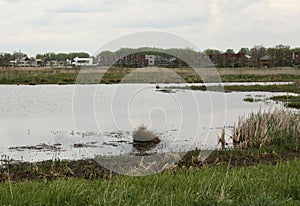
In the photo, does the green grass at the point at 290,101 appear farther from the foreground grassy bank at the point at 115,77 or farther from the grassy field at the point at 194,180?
the grassy field at the point at 194,180

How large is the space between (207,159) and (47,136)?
6.68 meters

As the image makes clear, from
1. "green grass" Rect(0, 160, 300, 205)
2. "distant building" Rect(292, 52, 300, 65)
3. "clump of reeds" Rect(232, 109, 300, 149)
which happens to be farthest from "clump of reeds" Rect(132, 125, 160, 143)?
"distant building" Rect(292, 52, 300, 65)

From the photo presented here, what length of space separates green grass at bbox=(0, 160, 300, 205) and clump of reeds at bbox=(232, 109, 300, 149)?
6287 millimetres

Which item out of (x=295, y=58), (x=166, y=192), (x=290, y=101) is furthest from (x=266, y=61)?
(x=166, y=192)

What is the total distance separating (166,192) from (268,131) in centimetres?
864

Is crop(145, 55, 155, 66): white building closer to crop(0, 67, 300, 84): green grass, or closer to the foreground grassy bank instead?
the foreground grassy bank

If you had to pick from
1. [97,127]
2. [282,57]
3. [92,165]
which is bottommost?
[92,165]

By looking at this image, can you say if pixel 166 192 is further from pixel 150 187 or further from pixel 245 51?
pixel 245 51

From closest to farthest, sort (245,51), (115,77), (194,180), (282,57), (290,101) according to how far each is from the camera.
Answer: (194,180) → (290,101) → (115,77) → (282,57) → (245,51)

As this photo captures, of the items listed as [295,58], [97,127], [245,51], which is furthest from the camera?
[245,51]

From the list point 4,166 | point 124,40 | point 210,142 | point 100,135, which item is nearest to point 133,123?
point 100,135

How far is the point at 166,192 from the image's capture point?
6105 millimetres

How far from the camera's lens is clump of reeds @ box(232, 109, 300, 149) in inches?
535

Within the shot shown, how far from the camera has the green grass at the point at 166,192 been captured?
17.9 ft
